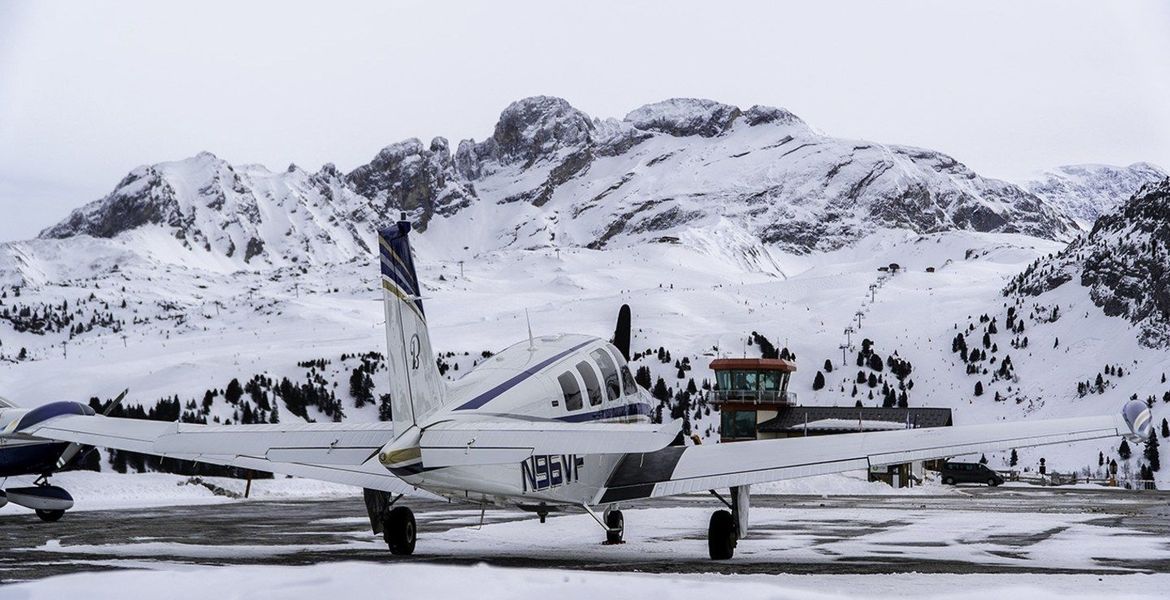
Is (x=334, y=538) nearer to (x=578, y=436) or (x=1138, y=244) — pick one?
(x=578, y=436)

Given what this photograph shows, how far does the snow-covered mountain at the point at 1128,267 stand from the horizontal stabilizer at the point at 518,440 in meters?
129

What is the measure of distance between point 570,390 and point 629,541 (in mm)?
4220

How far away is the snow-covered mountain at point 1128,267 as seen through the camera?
135750 mm

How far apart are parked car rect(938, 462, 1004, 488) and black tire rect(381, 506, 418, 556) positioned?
59.1 m

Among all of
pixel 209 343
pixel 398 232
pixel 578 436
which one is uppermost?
pixel 209 343

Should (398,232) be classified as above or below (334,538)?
above

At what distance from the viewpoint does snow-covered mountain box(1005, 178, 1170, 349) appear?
5344 inches

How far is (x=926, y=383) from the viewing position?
5084 inches

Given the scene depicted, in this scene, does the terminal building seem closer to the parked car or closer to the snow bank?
the parked car

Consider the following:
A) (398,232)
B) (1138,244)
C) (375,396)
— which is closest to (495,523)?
(398,232)

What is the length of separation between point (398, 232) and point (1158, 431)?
94653 mm

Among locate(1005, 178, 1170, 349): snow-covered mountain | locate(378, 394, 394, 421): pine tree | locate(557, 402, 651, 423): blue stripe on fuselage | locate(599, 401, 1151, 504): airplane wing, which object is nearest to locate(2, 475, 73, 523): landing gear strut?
locate(557, 402, 651, 423): blue stripe on fuselage

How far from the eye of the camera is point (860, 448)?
1316 centimetres

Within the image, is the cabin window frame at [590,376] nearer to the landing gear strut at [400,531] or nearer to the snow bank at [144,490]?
the landing gear strut at [400,531]
